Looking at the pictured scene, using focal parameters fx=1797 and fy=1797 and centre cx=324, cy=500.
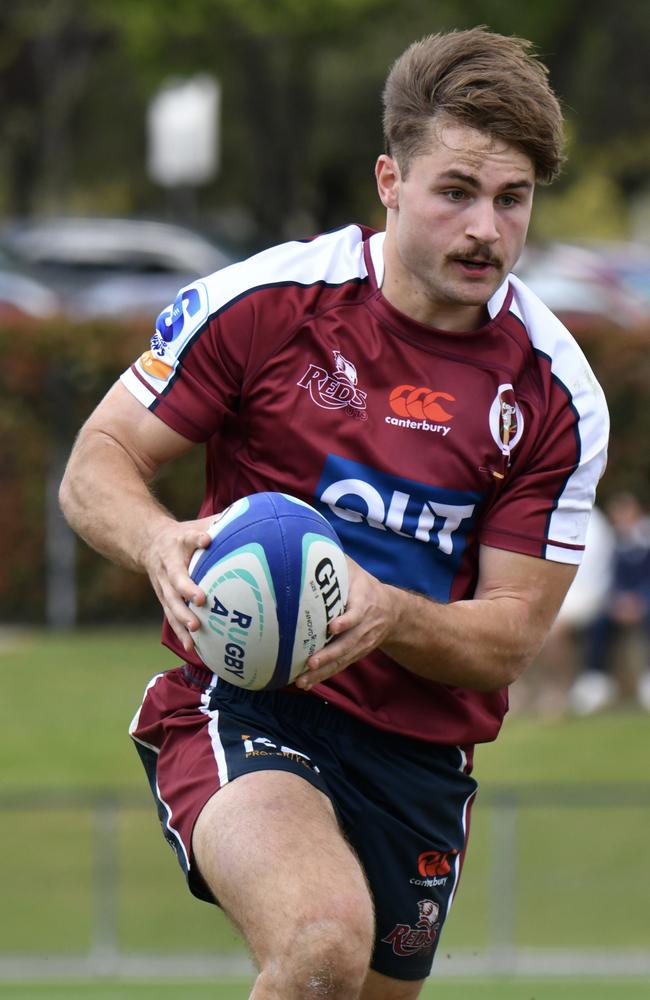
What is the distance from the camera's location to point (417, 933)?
17.2 feet

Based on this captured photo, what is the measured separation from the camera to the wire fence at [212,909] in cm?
1152

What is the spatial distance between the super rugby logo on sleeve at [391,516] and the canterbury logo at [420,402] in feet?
0.59

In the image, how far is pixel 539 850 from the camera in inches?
463

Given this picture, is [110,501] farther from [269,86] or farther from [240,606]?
[269,86]

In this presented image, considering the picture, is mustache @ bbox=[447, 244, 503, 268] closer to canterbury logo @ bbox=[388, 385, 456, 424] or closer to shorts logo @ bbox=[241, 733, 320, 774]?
canterbury logo @ bbox=[388, 385, 456, 424]

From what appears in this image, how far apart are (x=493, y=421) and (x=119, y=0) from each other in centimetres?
2523

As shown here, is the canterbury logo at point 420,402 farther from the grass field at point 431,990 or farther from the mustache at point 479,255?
the grass field at point 431,990

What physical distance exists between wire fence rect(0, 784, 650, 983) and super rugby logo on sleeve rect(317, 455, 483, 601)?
6787mm

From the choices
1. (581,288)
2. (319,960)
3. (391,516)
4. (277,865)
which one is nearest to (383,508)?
(391,516)

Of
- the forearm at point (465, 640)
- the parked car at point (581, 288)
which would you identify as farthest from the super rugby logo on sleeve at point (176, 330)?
the parked car at point (581, 288)

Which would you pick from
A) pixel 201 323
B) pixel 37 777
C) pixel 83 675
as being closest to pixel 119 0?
pixel 83 675

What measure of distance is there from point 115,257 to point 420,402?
20947 millimetres

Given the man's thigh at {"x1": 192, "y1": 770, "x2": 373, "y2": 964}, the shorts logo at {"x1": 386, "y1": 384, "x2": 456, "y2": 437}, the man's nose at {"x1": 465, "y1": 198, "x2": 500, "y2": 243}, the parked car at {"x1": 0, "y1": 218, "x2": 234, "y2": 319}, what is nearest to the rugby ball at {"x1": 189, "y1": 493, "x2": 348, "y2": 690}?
the man's thigh at {"x1": 192, "y1": 770, "x2": 373, "y2": 964}

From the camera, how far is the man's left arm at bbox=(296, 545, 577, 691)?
431 centimetres
